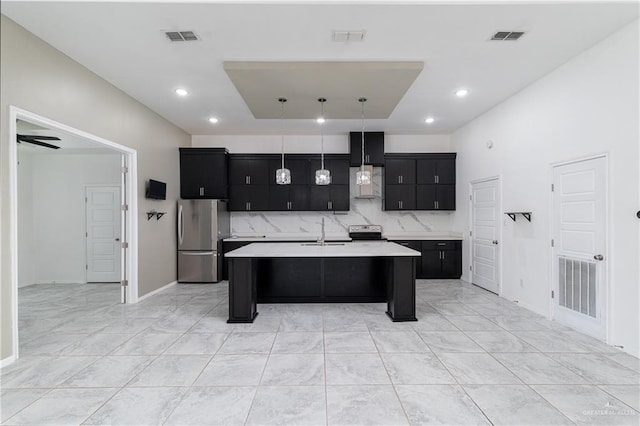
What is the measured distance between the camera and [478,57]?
3350 millimetres

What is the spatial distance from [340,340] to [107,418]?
2.00 metres

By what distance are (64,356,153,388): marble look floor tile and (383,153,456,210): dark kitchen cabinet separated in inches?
202

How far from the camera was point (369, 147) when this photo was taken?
641 centimetres

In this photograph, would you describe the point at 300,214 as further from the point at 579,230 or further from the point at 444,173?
the point at 579,230

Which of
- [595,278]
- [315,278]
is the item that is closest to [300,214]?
[315,278]

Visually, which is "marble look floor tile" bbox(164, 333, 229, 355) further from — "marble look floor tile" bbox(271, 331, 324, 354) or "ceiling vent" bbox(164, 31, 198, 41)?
"ceiling vent" bbox(164, 31, 198, 41)

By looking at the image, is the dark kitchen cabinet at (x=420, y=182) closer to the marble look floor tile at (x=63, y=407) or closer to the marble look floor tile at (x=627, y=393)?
the marble look floor tile at (x=627, y=393)

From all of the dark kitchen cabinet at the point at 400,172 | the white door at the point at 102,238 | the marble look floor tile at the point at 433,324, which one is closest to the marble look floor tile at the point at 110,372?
the marble look floor tile at the point at 433,324

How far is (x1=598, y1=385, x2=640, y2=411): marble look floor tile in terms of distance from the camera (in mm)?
2088

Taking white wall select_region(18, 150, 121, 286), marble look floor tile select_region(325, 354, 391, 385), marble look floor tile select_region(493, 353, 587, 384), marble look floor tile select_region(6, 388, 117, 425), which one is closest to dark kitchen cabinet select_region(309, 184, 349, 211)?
marble look floor tile select_region(325, 354, 391, 385)

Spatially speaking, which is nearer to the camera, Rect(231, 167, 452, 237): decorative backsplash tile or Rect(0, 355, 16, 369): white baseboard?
Rect(0, 355, 16, 369): white baseboard

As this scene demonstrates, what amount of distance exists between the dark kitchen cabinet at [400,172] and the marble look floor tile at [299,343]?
13.4 feet

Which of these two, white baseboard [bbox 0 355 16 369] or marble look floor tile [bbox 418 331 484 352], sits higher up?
white baseboard [bbox 0 355 16 369]

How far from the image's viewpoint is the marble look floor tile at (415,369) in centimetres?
238
